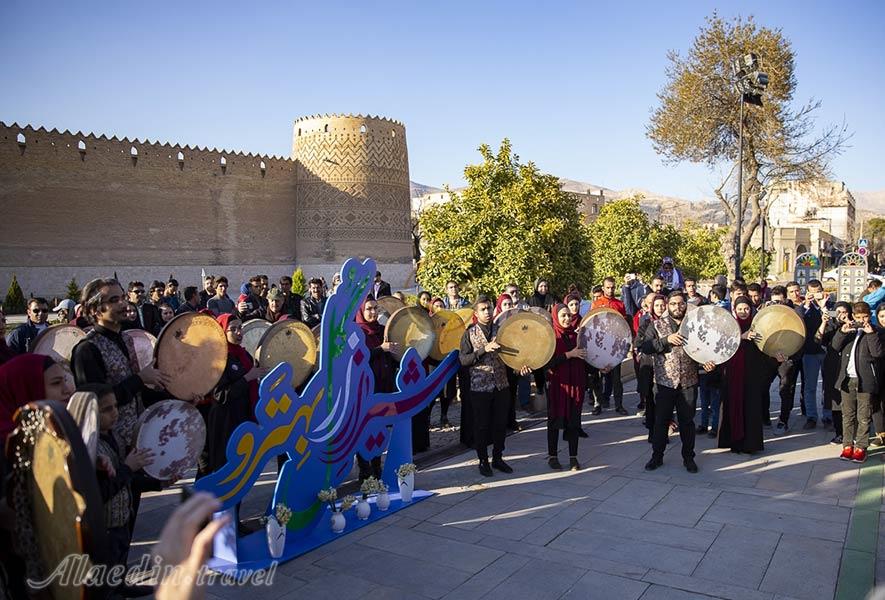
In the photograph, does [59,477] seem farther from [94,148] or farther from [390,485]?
[94,148]

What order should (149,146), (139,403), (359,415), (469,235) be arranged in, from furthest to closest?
1. (149,146)
2. (469,235)
3. (359,415)
4. (139,403)

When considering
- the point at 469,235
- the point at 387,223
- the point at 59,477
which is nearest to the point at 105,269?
the point at 387,223

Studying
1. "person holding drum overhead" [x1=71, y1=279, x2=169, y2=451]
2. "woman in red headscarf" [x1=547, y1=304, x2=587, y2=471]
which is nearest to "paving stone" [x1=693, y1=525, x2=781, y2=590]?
"woman in red headscarf" [x1=547, y1=304, x2=587, y2=471]

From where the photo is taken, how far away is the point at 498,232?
11516 millimetres

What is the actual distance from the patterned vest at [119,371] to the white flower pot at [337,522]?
1.57 m

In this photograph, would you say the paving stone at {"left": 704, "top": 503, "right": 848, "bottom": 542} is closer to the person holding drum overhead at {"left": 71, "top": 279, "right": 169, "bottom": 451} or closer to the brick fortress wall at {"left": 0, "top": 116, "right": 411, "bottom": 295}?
the person holding drum overhead at {"left": 71, "top": 279, "right": 169, "bottom": 451}

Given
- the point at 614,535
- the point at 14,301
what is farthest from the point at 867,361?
the point at 14,301

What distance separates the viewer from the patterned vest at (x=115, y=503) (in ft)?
10.4

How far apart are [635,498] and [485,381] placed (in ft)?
5.62

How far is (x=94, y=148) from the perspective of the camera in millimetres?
30594

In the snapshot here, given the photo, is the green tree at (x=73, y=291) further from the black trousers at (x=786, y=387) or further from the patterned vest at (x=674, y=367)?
the black trousers at (x=786, y=387)

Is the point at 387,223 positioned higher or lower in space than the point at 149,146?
lower

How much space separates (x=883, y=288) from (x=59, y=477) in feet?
34.9

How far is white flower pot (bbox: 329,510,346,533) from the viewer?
507cm
